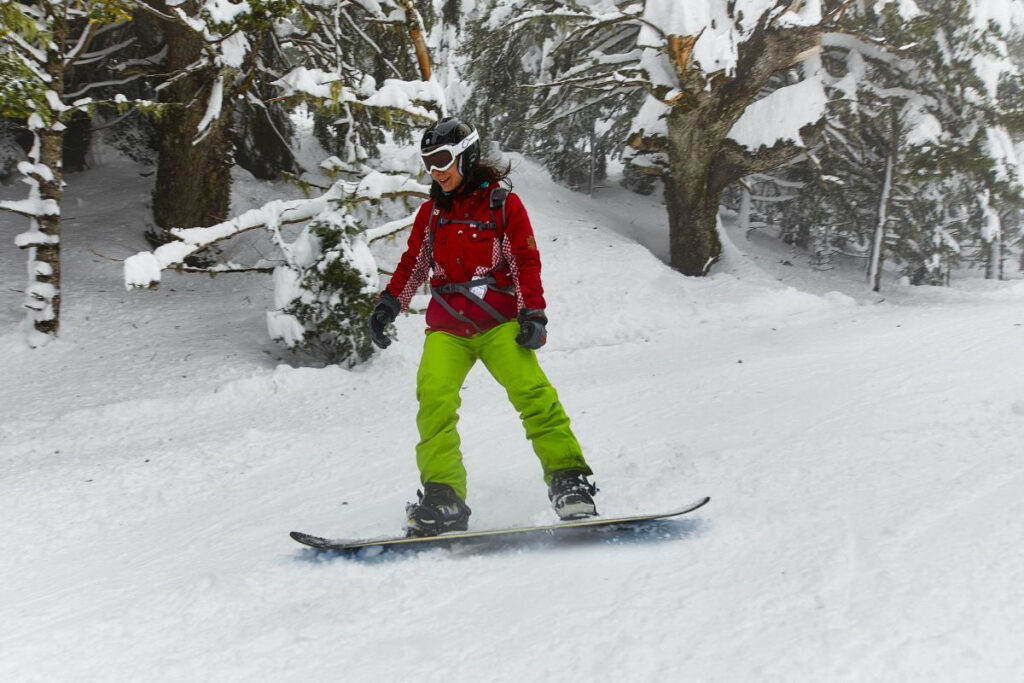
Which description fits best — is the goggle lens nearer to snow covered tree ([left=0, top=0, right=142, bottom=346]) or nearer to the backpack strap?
the backpack strap

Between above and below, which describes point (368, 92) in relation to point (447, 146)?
above

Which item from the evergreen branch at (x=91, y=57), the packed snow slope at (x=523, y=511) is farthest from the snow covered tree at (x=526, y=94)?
the packed snow slope at (x=523, y=511)

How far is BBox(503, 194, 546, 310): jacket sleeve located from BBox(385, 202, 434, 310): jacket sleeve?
51 cm

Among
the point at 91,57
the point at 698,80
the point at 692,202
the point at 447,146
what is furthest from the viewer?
the point at 692,202

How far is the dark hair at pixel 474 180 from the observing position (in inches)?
129

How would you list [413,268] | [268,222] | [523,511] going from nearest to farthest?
[523,511] < [413,268] < [268,222]

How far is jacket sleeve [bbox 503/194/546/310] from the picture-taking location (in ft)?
10.3

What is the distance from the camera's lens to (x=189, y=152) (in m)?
8.83

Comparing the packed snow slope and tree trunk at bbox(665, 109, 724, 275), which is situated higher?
tree trunk at bbox(665, 109, 724, 275)

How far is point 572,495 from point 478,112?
1172 centimetres

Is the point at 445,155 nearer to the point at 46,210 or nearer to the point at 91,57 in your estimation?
the point at 46,210

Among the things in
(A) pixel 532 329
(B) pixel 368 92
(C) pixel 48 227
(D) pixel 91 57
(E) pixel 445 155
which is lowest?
(C) pixel 48 227

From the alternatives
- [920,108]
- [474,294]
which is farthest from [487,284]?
[920,108]

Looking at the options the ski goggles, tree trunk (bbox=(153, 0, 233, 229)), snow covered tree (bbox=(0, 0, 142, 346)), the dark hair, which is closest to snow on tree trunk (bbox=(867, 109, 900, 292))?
tree trunk (bbox=(153, 0, 233, 229))
